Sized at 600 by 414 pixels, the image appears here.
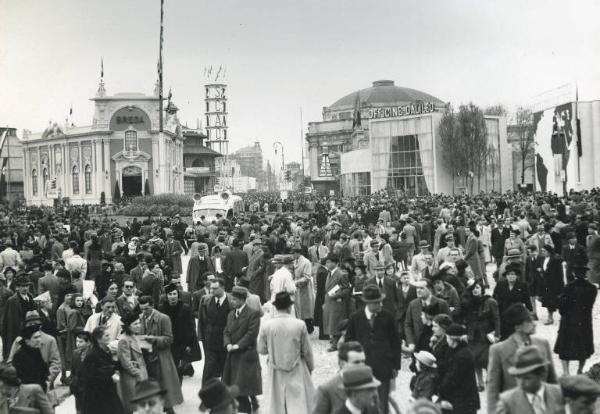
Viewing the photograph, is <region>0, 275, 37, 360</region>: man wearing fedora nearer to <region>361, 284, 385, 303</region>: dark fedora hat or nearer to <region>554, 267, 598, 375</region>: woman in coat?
<region>361, 284, 385, 303</region>: dark fedora hat

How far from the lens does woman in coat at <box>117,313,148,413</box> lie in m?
8.28

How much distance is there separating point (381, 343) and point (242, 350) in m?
1.87

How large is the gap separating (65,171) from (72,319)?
6752 cm

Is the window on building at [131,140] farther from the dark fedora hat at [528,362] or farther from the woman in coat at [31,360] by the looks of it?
the dark fedora hat at [528,362]

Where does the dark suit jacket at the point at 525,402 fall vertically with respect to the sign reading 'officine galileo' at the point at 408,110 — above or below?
below

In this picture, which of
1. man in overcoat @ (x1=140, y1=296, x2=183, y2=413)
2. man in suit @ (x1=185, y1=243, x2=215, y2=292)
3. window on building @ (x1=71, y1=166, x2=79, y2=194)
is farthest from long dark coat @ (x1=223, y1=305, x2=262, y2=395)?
window on building @ (x1=71, y1=166, x2=79, y2=194)

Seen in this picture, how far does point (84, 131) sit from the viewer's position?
74188mm

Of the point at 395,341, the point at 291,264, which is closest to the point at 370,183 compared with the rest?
the point at 291,264

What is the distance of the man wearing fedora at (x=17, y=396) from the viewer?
6562 millimetres

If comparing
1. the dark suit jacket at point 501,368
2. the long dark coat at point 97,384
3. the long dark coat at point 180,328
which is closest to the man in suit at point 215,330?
the long dark coat at point 180,328

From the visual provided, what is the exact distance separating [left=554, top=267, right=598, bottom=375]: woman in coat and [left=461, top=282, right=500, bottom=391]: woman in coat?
4.35 ft

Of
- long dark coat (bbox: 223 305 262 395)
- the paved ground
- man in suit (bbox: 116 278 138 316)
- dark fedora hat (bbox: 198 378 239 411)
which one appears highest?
dark fedora hat (bbox: 198 378 239 411)

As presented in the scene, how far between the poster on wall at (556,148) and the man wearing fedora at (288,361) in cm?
4606

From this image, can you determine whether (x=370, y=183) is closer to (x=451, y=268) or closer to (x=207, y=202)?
(x=207, y=202)
